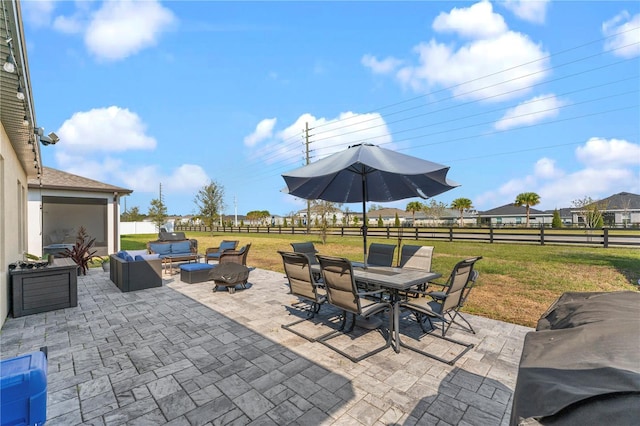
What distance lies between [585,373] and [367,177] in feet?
16.6

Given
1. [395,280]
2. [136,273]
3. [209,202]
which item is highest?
[209,202]

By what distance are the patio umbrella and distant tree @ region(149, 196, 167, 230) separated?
33.7m

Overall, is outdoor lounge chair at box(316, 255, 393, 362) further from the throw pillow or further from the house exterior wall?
the house exterior wall

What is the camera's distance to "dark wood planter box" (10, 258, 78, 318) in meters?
4.88

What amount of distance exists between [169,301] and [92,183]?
12.3 meters

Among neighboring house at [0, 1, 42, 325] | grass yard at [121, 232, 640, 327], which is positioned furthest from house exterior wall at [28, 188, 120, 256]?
grass yard at [121, 232, 640, 327]

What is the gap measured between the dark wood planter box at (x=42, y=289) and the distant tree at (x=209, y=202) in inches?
1092

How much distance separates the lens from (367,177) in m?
5.80

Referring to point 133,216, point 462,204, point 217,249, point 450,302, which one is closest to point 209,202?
point 217,249

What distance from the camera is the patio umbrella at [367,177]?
12.5 ft

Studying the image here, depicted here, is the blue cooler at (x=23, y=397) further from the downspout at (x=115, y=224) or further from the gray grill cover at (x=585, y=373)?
the downspout at (x=115, y=224)

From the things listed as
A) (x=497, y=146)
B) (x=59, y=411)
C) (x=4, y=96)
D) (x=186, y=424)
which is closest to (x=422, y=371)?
(x=186, y=424)

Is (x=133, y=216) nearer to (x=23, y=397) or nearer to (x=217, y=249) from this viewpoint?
(x=217, y=249)

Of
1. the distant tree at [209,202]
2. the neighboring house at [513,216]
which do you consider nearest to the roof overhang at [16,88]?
the distant tree at [209,202]
